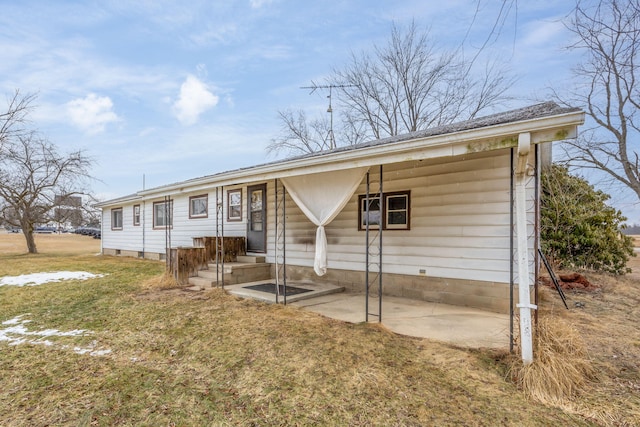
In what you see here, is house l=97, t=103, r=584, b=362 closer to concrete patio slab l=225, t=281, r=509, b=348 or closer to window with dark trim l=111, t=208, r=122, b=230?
concrete patio slab l=225, t=281, r=509, b=348

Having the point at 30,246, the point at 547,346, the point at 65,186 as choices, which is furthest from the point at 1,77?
the point at 547,346

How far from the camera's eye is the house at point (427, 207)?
377 cm

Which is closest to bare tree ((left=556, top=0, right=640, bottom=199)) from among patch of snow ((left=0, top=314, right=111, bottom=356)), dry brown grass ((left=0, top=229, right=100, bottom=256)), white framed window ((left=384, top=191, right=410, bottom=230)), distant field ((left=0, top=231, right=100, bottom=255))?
white framed window ((left=384, top=191, right=410, bottom=230))

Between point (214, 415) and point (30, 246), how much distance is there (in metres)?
21.8

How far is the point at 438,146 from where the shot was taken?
3826mm

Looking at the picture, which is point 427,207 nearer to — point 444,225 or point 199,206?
point 444,225


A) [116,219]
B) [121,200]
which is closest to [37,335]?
[121,200]

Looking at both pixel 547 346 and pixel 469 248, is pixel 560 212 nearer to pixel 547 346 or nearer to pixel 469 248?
pixel 469 248

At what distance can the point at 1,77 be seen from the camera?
1486 cm

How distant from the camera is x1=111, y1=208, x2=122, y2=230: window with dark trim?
1659 centimetres

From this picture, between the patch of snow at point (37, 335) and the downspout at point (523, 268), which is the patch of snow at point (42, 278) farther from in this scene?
the downspout at point (523, 268)

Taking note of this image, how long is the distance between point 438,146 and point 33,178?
21619 mm

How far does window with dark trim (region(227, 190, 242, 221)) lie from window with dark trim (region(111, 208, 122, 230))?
9.63m

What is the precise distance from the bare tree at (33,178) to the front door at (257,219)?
47.7 feet
